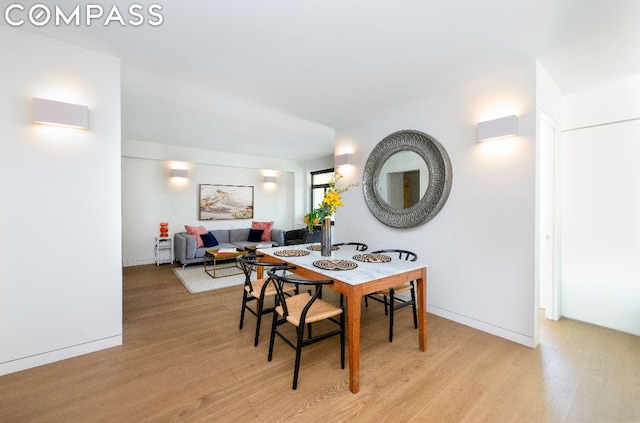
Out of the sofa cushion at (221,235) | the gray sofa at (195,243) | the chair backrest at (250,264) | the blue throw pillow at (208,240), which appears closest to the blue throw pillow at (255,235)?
the gray sofa at (195,243)

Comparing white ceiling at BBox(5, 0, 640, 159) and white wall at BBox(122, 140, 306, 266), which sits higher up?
white ceiling at BBox(5, 0, 640, 159)

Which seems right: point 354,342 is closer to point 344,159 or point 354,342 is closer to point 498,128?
point 498,128

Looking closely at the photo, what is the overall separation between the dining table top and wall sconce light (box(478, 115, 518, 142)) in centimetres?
140

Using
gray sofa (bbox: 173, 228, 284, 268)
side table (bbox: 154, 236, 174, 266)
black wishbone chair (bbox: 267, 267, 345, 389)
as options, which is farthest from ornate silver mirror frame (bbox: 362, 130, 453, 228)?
side table (bbox: 154, 236, 174, 266)

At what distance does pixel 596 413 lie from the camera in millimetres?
1659

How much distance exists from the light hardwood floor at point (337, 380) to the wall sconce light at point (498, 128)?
1.91 meters

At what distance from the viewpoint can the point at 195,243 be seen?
542cm

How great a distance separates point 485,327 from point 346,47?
2.93 meters

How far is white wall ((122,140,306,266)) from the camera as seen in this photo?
18.6 feet

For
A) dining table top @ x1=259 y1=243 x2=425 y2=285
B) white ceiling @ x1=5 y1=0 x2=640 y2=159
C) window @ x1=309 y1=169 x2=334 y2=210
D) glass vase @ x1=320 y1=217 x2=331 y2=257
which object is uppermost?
white ceiling @ x1=5 y1=0 x2=640 y2=159

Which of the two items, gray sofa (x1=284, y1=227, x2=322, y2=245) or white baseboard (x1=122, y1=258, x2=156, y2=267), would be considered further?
gray sofa (x1=284, y1=227, x2=322, y2=245)

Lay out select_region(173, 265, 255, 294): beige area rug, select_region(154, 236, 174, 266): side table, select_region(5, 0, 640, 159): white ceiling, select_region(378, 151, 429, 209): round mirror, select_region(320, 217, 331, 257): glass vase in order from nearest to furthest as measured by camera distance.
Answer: select_region(5, 0, 640, 159): white ceiling, select_region(320, 217, 331, 257): glass vase, select_region(378, 151, 429, 209): round mirror, select_region(173, 265, 255, 294): beige area rug, select_region(154, 236, 174, 266): side table

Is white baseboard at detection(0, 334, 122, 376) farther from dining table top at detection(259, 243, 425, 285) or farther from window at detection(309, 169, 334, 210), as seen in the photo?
window at detection(309, 169, 334, 210)

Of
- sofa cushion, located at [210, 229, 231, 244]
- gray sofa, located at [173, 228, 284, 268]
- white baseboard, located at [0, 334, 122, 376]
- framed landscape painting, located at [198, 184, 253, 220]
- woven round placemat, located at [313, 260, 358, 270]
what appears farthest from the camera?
framed landscape painting, located at [198, 184, 253, 220]
